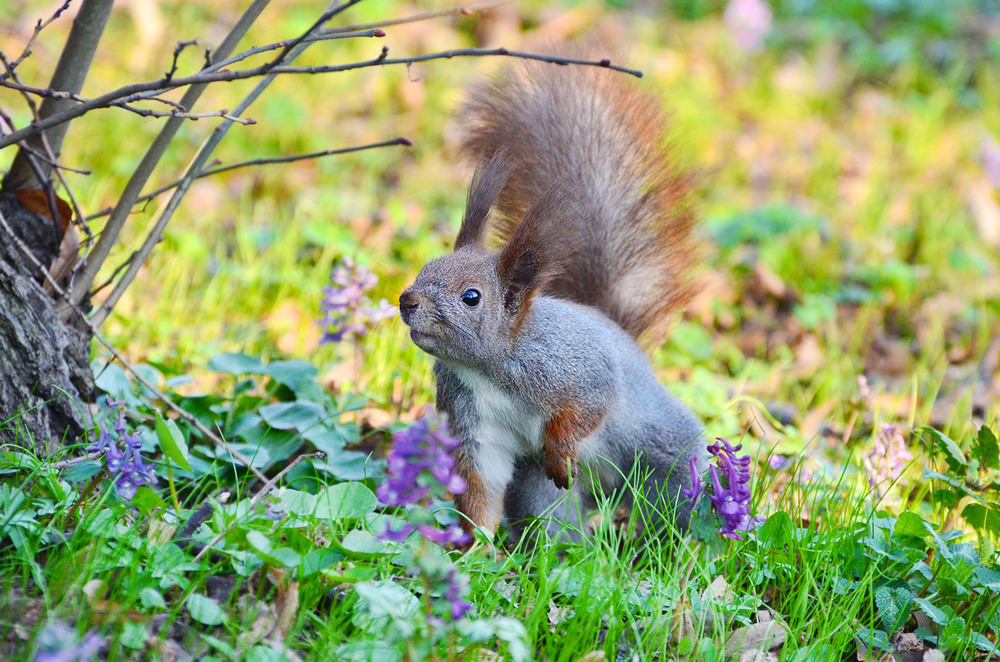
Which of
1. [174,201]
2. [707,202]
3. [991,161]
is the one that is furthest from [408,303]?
[991,161]

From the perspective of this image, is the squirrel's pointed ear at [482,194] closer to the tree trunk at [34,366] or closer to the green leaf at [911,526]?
the tree trunk at [34,366]

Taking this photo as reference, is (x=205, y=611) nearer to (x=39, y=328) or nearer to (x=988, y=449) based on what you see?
(x=39, y=328)

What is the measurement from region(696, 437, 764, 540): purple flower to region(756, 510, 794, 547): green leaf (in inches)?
1.4

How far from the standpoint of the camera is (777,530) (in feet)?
5.42

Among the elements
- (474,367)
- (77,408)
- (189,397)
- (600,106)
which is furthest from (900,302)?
(77,408)

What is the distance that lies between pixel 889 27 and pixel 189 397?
4986 millimetres

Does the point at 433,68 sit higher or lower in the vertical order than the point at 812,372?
higher

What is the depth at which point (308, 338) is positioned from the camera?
2.56 metres

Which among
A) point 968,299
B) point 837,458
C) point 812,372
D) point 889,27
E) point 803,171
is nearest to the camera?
point 837,458

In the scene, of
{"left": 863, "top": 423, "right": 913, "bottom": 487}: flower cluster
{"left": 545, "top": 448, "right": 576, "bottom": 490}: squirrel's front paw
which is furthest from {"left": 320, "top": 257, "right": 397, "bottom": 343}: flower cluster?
{"left": 863, "top": 423, "right": 913, "bottom": 487}: flower cluster

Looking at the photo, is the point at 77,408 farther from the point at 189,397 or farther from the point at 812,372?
the point at 812,372

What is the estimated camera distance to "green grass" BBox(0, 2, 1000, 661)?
1.36 metres

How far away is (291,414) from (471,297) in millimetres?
553

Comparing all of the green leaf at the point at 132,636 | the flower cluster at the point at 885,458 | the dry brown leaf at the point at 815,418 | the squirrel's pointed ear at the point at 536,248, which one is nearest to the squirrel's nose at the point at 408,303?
the squirrel's pointed ear at the point at 536,248
